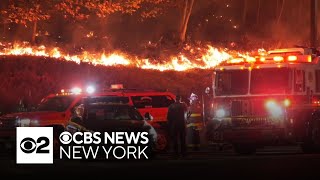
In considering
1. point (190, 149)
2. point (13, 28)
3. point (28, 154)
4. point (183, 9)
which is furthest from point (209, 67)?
point (28, 154)

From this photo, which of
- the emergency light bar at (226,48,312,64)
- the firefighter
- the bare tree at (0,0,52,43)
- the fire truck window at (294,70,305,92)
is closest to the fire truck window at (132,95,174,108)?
the firefighter

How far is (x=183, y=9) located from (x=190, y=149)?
23445 millimetres

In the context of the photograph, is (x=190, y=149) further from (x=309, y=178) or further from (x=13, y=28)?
(x=13, y=28)

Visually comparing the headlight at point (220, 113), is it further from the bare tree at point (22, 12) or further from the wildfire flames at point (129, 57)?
the bare tree at point (22, 12)

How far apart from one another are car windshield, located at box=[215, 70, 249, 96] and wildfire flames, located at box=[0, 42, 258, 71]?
12937 millimetres

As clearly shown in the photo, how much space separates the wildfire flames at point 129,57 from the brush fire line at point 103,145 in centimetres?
1543

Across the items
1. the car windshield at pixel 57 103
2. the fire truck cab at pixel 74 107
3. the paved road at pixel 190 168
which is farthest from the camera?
Result: the car windshield at pixel 57 103

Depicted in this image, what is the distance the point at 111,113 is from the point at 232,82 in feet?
10.8

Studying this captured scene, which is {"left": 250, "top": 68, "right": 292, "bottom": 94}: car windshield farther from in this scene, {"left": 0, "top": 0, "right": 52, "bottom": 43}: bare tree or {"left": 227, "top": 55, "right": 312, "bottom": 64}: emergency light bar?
{"left": 0, "top": 0, "right": 52, "bottom": 43}: bare tree

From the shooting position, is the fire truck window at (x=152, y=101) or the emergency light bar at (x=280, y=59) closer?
the emergency light bar at (x=280, y=59)

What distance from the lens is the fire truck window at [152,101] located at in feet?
80.1

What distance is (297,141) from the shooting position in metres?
20.4

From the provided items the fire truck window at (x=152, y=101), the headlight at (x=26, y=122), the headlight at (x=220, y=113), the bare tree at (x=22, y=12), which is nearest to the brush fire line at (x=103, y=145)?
the headlight at (x=26, y=122)

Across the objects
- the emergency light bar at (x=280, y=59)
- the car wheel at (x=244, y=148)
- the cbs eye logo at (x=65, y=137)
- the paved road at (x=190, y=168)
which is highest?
the emergency light bar at (x=280, y=59)
